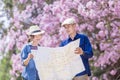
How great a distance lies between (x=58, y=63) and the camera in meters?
5.61

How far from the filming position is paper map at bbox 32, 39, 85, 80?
554cm

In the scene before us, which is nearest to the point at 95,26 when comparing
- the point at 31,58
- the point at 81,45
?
the point at 81,45

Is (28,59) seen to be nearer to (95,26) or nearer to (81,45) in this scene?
(81,45)

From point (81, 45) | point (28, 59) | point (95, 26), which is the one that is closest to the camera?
point (28, 59)

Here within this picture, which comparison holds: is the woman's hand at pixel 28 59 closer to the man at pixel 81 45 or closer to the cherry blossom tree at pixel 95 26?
the man at pixel 81 45

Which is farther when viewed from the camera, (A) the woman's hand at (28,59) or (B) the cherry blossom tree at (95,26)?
(B) the cherry blossom tree at (95,26)

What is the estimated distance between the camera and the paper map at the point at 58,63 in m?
5.54

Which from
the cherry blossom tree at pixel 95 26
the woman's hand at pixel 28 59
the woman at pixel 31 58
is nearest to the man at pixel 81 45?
the woman at pixel 31 58

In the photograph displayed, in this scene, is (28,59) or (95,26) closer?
(28,59)

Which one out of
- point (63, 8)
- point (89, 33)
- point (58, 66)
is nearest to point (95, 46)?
point (89, 33)

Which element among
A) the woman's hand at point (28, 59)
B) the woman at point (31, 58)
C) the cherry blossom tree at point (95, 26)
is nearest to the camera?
the woman's hand at point (28, 59)

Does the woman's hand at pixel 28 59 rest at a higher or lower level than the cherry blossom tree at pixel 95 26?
higher

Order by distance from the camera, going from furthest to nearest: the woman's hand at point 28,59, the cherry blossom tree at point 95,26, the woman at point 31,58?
the cherry blossom tree at point 95,26, the woman at point 31,58, the woman's hand at point 28,59

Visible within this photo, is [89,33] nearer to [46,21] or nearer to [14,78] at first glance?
[46,21]
